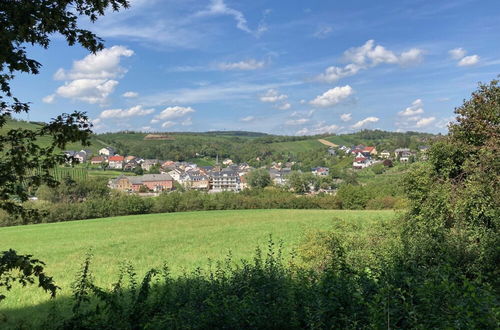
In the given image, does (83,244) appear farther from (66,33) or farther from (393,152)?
(393,152)

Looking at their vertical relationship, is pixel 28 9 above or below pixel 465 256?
above

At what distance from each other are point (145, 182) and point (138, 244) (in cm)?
8542

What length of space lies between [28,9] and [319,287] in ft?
20.2

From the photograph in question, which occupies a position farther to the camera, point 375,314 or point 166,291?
point 166,291

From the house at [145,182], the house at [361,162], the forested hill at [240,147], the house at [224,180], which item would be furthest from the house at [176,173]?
the house at [361,162]

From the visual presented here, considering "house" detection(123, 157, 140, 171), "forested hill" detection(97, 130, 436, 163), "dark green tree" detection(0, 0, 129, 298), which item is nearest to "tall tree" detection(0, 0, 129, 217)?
"dark green tree" detection(0, 0, 129, 298)

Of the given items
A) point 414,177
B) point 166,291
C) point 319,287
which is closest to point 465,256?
point 414,177

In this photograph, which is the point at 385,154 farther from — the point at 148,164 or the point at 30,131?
the point at 30,131

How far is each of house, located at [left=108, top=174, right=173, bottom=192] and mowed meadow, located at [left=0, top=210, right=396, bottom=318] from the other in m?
56.3

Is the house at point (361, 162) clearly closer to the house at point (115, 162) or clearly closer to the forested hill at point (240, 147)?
the forested hill at point (240, 147)

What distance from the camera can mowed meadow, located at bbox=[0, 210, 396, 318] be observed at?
16.0 meters

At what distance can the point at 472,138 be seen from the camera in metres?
13.3

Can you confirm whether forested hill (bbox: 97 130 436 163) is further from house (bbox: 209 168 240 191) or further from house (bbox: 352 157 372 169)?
house (bbox: 209 168 240 191)

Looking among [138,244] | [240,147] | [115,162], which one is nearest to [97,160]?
[115,162]
